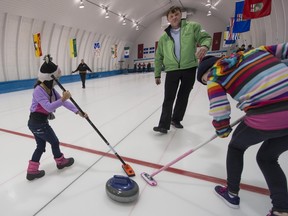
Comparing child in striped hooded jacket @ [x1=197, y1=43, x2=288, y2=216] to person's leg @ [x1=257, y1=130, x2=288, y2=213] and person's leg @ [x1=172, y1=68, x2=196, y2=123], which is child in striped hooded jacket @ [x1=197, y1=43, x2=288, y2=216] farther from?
person's leg @ [x1=172, y1=68, x2=196, y2=123]

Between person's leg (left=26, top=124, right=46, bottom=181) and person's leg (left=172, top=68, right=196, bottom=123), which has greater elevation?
person's leg (left=172, top=68, right=196, bottom=123)

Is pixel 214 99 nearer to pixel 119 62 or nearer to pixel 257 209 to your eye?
pixel 257 209

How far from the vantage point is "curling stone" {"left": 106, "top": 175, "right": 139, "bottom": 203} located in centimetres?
138

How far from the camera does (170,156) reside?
2164 millimetres

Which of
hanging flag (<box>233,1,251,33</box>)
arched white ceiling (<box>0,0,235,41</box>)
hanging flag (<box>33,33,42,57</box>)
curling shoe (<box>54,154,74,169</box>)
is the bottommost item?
curling shoe (<box>54,154,74,169</box>)

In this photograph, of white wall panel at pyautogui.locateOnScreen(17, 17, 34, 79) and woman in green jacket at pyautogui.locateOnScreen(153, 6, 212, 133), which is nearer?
woman in green jacket at pyautogui.locateOnScreen(153, 6, 212, 133)

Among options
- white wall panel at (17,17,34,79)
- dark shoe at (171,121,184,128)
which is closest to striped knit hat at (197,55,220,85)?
dark shoe at (171,121,184,128)

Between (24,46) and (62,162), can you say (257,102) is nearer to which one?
(62,162)

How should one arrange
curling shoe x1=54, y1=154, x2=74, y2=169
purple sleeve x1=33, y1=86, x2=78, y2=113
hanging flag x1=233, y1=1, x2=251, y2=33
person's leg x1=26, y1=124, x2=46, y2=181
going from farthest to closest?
hanging flag x1=233, y1=1, x2=251, y2=33 < curling shoe x1=54, y1=154, x2=74, y2=169 < person's leg x1=26, y1=124, x2=46, y2=181 < purple sleeve x1=33, y1=86, x2=78, y2=113

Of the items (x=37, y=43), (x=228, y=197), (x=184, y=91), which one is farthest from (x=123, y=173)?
(x=37, y=43)

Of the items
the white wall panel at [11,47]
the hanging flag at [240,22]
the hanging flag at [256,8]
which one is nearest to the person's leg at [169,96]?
the hanging flag at [256,8]

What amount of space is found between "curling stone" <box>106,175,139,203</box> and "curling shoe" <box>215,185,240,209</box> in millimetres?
669

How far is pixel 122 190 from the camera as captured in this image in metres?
1.39

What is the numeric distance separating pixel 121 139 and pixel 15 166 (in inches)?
50.8
